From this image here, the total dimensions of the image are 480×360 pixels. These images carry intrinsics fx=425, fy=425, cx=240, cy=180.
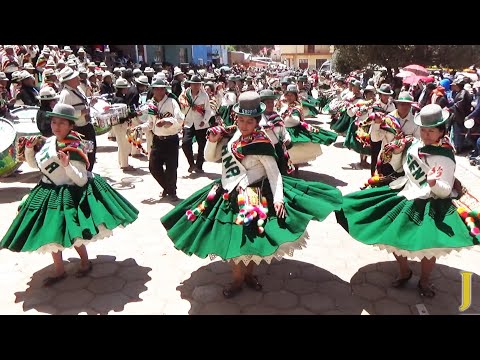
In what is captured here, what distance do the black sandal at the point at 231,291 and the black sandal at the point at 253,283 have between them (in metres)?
0.16

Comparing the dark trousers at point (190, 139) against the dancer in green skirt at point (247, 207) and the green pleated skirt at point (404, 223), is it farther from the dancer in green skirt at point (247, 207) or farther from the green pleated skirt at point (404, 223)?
the green pleated skirt at point (404, 223)

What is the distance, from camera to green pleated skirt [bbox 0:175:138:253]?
4.07 metres

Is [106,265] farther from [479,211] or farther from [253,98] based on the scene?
[479,211]

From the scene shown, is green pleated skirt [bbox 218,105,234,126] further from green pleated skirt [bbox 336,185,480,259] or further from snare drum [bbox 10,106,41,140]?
green pleated skirt [bbox 336,185,480,259]

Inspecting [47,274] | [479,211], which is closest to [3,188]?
[47,274]

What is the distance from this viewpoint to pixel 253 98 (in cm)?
407

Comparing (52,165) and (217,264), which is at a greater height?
(52,165)

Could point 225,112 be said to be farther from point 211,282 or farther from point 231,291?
point 231,291

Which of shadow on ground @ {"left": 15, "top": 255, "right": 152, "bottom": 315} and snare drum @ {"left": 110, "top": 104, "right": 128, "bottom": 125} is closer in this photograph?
shadow on ground @ {"left": 15, "top": 255, "right": 152, "bottom": 315}

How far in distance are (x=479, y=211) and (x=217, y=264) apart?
286cm

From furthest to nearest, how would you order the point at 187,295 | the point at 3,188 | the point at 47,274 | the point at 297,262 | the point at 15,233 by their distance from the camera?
the point at 3,188 < the point at 297,262 < the point at 47,274 < the point at 187,295 < the point at 15,233

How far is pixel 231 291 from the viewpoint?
4410 millimetres

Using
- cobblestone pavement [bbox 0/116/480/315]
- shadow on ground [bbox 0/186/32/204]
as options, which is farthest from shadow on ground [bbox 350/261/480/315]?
shadow on ground [bbox 0/186/32/204]

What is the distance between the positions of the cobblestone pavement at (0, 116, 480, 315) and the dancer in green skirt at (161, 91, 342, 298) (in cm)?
38
